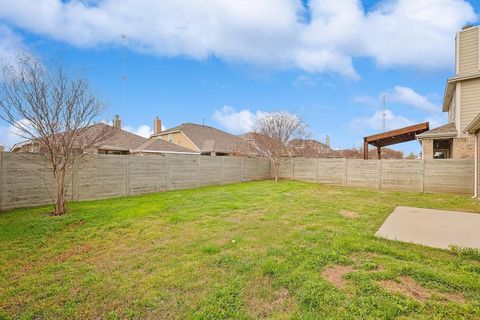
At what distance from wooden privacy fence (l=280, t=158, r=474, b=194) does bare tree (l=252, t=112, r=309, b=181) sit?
1141mm

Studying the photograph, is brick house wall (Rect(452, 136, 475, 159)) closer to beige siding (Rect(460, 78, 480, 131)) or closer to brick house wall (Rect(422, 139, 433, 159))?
beige siding (Rect(460, 78, 480, 131))

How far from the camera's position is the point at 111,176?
10.2 m

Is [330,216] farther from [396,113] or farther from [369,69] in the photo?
[396,113]

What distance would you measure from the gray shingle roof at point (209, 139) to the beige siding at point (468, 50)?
18715 mm

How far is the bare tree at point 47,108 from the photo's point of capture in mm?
6902

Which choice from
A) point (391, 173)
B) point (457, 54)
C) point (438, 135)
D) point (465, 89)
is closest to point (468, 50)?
point (457, 54)

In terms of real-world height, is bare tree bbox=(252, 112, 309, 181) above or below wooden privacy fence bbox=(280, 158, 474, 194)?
above

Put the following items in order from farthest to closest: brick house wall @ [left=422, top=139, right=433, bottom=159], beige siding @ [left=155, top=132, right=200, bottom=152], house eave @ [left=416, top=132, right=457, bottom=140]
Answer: beige siding @ [left=155, top=132, right=200, bottom=152] → brick house wall @ [left=422, top=139, right=433, bottom=159] → house eave @ [left=416, top=132, right=457, bottom=140]

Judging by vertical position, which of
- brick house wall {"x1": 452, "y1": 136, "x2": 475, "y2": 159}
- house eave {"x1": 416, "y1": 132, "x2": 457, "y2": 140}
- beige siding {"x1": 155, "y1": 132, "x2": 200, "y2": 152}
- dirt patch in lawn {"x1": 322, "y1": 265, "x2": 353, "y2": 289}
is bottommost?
dirt patch in lawn {"x1": 322, "y1": 265, "x2": 353, "y2": 289}

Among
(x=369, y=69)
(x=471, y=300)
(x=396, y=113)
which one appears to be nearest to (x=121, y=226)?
(x=471, y=300)

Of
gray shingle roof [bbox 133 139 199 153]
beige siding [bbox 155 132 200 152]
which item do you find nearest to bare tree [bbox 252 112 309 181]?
gray shingle roof [bbox 133 139 199 153]

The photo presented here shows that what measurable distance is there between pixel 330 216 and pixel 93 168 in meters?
8.83

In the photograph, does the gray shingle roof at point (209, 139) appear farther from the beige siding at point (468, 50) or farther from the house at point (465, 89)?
the beige siding at point (468, 50)

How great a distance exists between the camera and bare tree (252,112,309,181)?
18.6m
